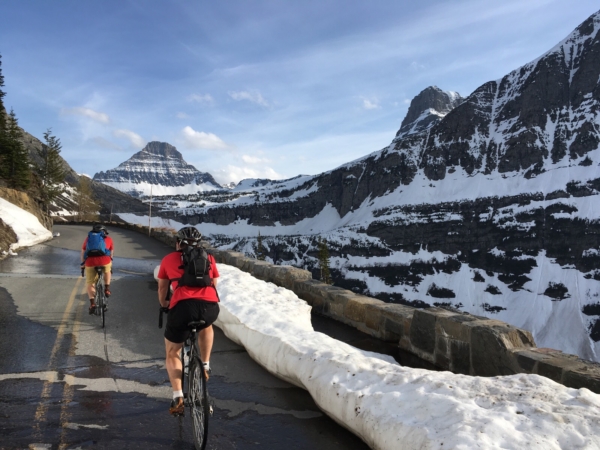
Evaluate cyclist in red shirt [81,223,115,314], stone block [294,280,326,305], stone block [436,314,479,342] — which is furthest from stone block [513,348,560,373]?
cyclist in red shirt [81,223,115,314]

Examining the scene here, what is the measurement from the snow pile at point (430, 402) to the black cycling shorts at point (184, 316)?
1.55 metres

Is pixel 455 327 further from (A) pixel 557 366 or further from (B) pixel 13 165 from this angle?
(B) pixel 13 165

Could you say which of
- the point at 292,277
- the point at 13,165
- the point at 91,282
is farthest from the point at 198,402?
the point at 13,165

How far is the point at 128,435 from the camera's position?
400cm

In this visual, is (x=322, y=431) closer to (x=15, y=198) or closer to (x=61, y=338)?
(x=61, y=338)

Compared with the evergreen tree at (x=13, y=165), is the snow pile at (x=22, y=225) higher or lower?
lower

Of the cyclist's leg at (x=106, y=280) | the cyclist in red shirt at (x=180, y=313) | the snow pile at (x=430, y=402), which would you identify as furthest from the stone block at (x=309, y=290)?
the cyclist in red shirt at (x=180, y=313)

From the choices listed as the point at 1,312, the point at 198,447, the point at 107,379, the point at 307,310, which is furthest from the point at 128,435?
the point at 1,312

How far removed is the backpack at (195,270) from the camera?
4.05m

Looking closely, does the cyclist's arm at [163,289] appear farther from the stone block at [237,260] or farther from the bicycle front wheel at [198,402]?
the stone block at [237,260]

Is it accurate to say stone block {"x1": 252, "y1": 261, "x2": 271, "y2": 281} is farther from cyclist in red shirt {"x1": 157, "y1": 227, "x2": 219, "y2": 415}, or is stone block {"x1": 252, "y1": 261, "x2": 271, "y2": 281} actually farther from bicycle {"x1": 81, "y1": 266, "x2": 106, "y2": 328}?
cyclist in red shirt {"x1": 157, "y1": 227, "x2": 219, "y2": 415}

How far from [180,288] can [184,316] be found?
0.92ft

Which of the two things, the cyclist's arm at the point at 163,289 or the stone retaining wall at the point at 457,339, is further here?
the cyclist's arm at the point at 163,289

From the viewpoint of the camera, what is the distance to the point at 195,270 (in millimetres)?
4051
